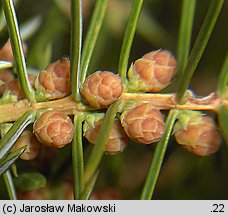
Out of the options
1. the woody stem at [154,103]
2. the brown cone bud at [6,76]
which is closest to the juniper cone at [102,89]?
the woody stem at [154,103]

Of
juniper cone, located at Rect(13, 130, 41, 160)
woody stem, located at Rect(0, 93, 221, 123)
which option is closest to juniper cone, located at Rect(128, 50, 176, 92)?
woody stem, located at Rect(0, 93, 221, 123)

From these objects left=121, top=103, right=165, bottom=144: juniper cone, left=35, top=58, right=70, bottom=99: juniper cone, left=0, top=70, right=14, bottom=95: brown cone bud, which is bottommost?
left=121, top=103, right=165, bottom=144: juniper cone

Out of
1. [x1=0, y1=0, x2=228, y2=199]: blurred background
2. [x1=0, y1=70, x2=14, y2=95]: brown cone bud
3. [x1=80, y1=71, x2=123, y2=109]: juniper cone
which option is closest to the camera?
[x1=80, y1=71, x2=123, y2=109]: juniper cone

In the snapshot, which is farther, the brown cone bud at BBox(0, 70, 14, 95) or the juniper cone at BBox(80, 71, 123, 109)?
the brown cone bud at BBox(0, 70, 14, 95)

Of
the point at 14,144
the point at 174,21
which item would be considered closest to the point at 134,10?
the point at 14,144

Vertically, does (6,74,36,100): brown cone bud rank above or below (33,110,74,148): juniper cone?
above

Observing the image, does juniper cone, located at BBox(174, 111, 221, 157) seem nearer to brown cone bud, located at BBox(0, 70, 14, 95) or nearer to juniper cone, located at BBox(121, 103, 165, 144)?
juniper cone, located at BBox(121, 103, 165, 144)

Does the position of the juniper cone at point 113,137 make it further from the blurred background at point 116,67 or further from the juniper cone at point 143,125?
the blurred background at point 116,67

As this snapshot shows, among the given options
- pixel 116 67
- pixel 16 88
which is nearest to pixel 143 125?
pixel 16 88
